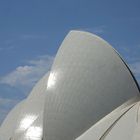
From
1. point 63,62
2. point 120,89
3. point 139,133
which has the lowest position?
point 139,133

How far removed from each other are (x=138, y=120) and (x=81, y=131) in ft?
16.5

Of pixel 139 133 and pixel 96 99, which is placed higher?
pixel 96 99

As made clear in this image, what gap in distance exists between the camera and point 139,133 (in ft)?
98.5

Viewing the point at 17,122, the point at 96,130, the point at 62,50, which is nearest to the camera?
the point at 96,130

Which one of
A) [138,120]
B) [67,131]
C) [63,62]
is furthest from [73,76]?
[138,120]

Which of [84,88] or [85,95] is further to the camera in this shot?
[84,88]

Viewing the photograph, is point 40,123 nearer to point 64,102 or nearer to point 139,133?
point 64,102

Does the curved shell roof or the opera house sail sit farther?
the curved shell roof

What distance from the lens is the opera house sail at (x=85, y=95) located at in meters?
34.9

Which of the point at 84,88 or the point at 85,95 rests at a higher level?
the point at 84,88

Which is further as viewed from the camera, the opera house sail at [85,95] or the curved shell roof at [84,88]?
the curved shell roof at [84,88]

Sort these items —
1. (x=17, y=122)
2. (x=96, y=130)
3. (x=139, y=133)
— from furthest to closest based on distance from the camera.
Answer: (x=17, y=122), (x=96, y=130), (x=139, y=133)

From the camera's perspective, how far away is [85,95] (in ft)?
118

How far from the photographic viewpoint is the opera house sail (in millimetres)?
34906
